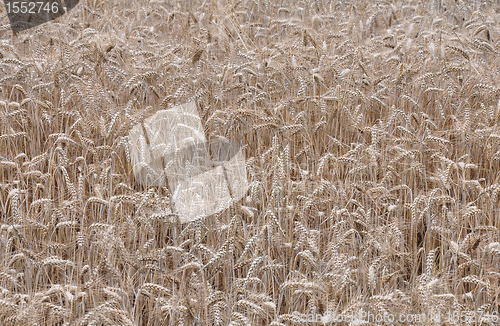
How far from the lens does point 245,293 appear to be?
6.25 feet

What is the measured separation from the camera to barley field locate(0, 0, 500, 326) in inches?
74.7

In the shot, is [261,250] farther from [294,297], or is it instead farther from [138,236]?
[138,236]

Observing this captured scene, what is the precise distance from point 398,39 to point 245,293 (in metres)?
2.92

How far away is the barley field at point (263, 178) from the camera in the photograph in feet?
6.23

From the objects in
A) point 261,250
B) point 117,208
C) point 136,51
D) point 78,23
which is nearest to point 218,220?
point 261,250

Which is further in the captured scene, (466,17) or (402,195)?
(466,17)

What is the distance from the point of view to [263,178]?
97.0 inches

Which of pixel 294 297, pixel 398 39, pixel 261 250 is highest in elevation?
pixel 398 39

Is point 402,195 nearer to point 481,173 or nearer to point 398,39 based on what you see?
point 481,173

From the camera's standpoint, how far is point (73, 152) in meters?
2.90

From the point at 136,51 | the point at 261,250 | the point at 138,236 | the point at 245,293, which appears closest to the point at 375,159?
the point at 261,250

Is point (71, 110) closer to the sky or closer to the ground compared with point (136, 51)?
closer to the ground

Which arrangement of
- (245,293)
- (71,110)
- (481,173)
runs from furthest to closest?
(71,110)
(481,173)
(245,293)

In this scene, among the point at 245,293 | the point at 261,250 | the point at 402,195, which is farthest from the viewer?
the point at 402,195
